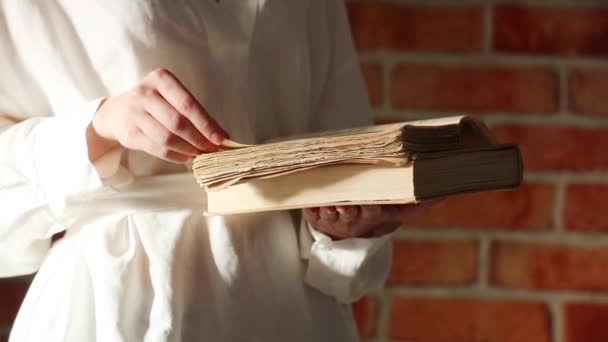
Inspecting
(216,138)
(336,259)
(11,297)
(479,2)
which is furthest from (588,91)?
(11,297)

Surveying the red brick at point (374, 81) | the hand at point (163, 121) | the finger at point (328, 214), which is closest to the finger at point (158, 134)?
the hand at point (163, 121)

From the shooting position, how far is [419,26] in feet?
3.19

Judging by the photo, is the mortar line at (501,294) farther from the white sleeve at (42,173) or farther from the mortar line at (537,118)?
the white sleeve at (42,173)

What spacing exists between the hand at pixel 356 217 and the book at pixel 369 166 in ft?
0.17

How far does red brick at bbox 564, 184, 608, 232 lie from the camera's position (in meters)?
0.98

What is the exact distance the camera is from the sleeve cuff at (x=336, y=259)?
629 mm

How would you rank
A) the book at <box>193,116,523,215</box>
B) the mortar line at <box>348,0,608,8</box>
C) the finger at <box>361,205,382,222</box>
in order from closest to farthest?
the book at <box>193,116,523,215</box>, the finger at <box>361,205,382,222</box>, the mortar line at <box>348,0,608,8</box>

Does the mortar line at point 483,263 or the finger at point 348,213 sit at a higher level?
the finger at point 348,213

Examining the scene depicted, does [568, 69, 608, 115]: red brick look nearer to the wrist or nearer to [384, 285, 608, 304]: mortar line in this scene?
[384, 285, 608, 304]: mortar line

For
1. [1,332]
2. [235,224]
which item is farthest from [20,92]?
[1,332]

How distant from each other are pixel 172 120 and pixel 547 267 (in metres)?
0.63

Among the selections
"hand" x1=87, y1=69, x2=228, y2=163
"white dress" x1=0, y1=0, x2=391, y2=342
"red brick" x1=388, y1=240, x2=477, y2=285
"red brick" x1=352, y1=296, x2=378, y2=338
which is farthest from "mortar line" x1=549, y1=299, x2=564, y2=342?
"hand" x1=87, y1=69, x2=228, y2=163

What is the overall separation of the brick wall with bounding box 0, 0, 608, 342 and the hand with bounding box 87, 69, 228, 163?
49 centimetres

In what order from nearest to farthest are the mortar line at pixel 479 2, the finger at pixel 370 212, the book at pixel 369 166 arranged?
the book at pixel 369 166
the finger at pixel 370 212
the mortar line at pixel 479 2
